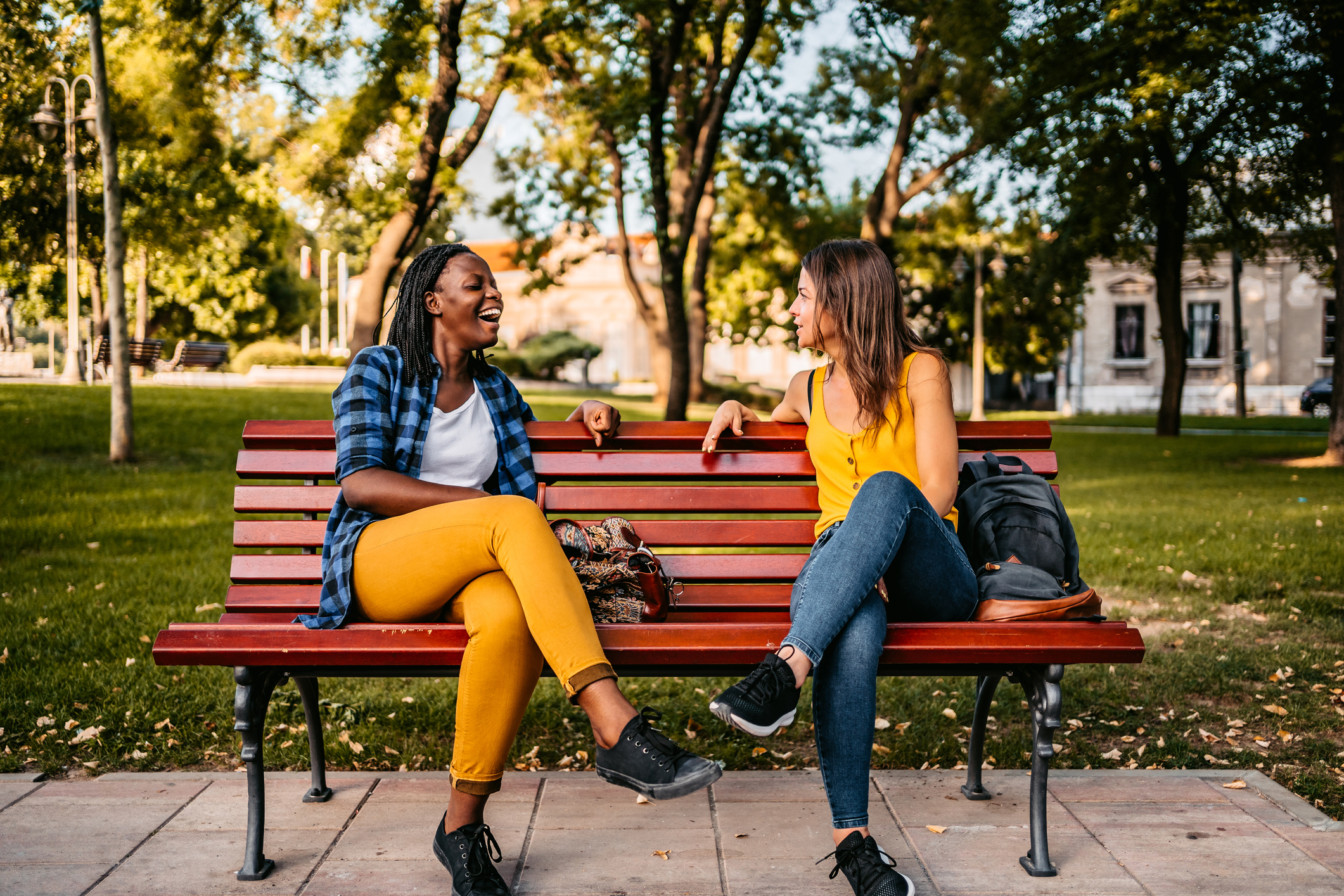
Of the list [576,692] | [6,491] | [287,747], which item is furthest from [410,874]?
[6,491]

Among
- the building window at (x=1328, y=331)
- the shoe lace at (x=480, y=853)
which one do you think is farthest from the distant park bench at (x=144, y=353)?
the building window at (x=1328, y=331)

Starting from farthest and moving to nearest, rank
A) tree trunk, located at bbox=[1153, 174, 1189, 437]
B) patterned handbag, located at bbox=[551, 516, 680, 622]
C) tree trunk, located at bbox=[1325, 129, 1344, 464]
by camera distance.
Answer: tree trunk, located at bbox=[1153, 174, 1189, 437] < tree trunk, located at bbox=[1325, 129, 1344, 464] < patterned handbag, located at bbox=[551, 516, 680, 622]

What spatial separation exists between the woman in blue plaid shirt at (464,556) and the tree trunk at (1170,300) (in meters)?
18.9

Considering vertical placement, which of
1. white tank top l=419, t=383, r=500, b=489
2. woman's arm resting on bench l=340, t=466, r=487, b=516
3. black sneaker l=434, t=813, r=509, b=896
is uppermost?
white tank top l=419, t=383, r=500, b=489

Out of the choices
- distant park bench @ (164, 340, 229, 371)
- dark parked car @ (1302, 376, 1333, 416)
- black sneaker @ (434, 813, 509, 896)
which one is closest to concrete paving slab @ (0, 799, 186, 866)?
black sneaker @ (434, 813, 509, 896)

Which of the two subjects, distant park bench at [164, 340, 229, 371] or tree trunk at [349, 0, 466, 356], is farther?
distant park bench at [164, 340, 229, 371]

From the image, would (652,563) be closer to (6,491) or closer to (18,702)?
(18,702)

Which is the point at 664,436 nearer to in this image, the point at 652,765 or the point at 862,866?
the point at 652,765

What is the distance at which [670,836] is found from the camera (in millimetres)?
3160

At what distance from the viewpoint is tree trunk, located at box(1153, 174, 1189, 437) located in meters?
19.7

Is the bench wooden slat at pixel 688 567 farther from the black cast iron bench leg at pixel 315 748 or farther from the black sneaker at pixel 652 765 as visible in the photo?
the black sneaker at pixel 652 765

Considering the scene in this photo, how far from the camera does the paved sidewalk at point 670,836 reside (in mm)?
2846

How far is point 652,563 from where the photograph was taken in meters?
3.04

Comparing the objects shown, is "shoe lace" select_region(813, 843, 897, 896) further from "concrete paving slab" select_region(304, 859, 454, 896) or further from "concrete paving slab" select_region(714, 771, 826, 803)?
"concrete paving slab" select_region(304, 859, 454, 896)
